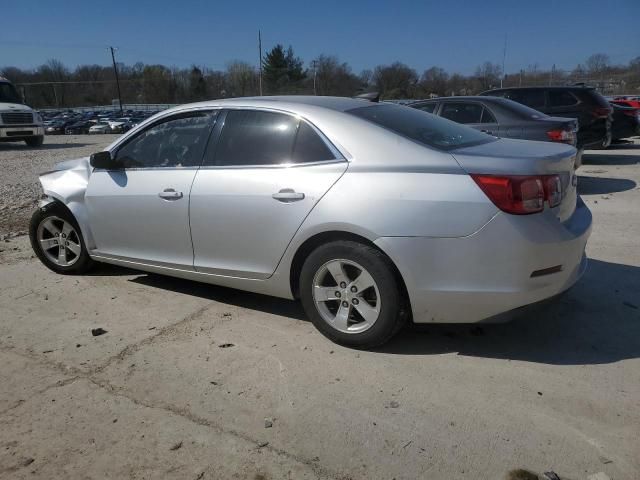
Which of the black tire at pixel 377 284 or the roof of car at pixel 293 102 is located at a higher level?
the roof of car at pixel 293 102

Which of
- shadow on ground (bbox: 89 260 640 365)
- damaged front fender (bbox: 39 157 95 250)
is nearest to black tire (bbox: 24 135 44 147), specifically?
damaged front fender (bbox: 39 157 95 250)

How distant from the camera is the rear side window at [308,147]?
345cm

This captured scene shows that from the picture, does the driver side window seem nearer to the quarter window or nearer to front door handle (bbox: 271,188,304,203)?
the quarter window

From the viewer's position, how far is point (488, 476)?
7.46 feet

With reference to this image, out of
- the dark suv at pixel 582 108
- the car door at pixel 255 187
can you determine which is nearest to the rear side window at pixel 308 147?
the car door at pixel 255 187

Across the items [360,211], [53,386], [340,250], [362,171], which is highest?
[362,171]

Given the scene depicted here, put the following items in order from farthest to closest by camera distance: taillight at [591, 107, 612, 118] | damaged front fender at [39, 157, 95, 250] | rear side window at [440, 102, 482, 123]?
taillight at [591, 107, 612, 118] < rear side window at [440, 102, 482, 123] < damaged front fender at [39, 157, 95, 250]

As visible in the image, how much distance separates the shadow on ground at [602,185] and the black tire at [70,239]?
7438mm

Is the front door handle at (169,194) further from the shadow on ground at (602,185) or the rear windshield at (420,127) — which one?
the shadow on ground at (602,185)

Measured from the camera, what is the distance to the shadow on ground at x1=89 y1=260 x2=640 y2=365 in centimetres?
330

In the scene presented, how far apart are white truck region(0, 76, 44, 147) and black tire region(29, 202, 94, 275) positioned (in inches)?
692

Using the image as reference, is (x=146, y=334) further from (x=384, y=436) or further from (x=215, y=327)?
(x=384, y=436)

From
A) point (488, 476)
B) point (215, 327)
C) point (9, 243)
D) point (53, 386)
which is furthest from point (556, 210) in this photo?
point (9, 243)

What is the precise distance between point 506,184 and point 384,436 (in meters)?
1.48
